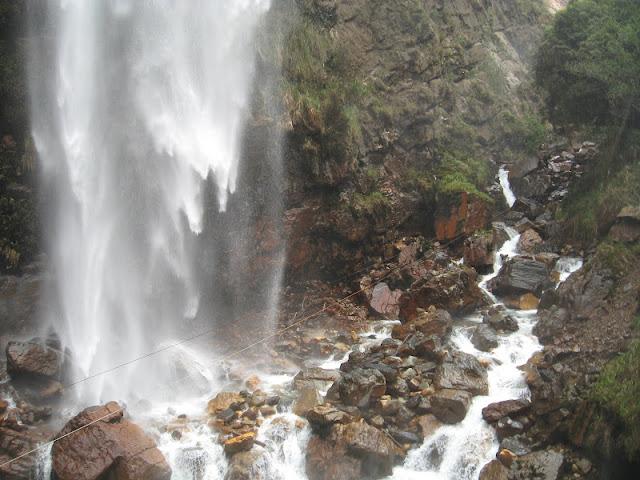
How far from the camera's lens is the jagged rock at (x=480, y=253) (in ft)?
61.4

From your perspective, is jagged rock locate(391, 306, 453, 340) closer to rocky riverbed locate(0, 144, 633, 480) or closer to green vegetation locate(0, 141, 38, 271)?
rocky riverbed locate(0, 144, 633, 480)

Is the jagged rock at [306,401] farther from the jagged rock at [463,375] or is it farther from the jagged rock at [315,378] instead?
the jagged rock at [463,375]

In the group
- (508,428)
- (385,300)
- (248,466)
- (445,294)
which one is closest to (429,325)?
(445,294)

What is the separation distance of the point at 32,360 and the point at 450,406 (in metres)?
10.2

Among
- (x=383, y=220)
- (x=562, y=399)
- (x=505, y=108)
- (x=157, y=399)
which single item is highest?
(x=505, y=108)

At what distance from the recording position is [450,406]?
39.3 feet

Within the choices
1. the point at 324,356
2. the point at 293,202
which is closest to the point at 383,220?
the point at 293,202

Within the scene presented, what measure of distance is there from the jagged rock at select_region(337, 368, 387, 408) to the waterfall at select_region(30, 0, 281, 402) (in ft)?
18.1

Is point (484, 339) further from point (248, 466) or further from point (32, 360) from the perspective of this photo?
point (32, 360)

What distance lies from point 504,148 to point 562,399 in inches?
651

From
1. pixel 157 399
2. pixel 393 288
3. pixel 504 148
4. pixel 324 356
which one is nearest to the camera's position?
pixel 157 399

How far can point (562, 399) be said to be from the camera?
448 inches

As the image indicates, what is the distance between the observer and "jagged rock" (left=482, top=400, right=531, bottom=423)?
11.6 metres

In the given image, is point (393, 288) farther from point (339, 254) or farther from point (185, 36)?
point (185, 36)
